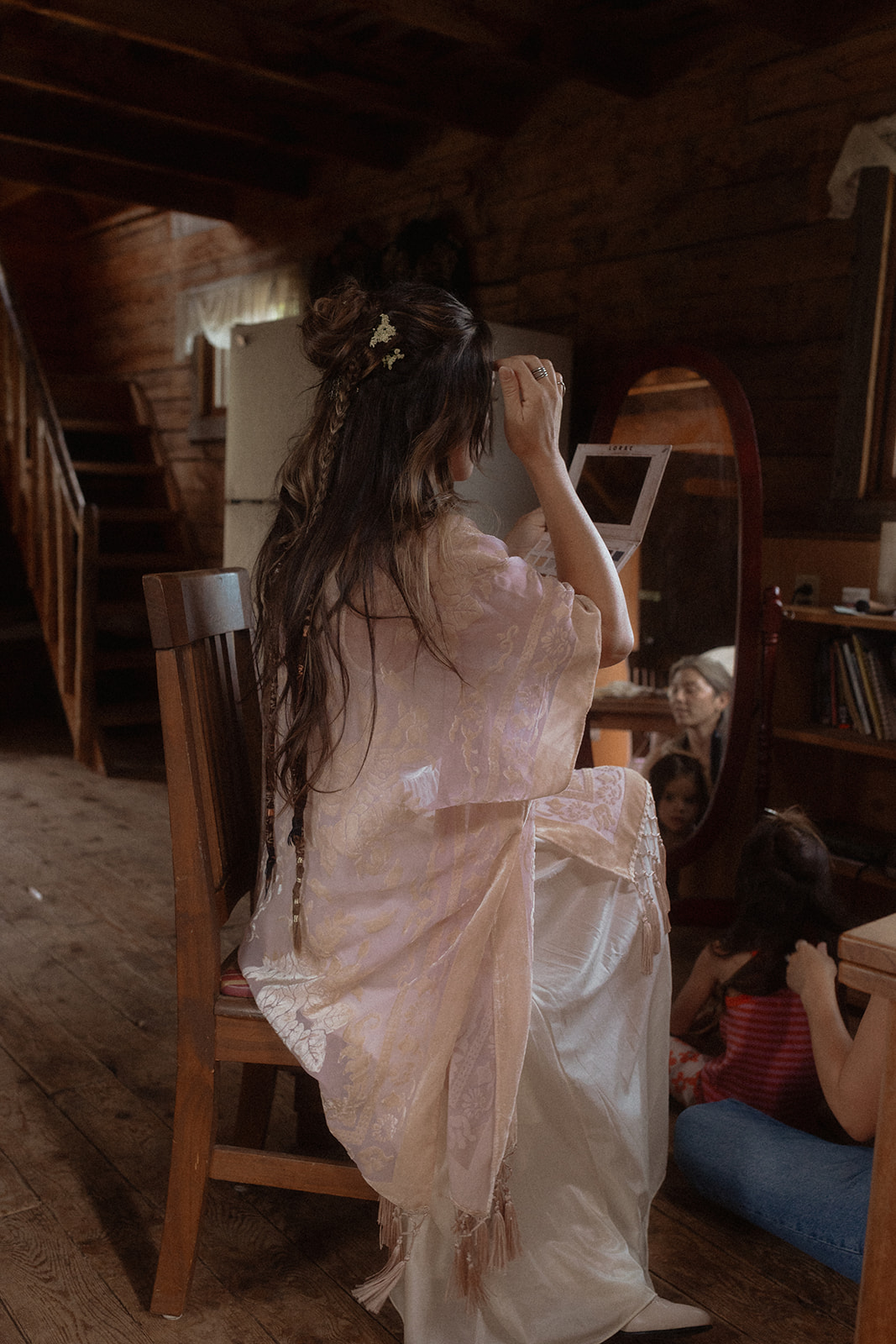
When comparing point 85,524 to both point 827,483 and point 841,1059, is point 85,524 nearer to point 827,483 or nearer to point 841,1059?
point 827,483

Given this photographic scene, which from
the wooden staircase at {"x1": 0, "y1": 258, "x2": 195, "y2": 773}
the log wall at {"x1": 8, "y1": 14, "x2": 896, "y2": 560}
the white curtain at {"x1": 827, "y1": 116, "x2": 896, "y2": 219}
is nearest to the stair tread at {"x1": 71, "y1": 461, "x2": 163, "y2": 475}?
the wooden staircase at {"x1": 0, "y1": 258, "x2": 195, "y2": 773}

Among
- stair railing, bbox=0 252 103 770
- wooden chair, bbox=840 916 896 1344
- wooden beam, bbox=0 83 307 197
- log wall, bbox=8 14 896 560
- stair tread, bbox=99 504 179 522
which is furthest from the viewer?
stair tread, bbox=99 504 179 522

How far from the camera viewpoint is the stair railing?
14.0 feet

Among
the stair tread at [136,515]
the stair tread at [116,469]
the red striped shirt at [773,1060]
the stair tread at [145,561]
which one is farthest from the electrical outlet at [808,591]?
the stair tread at [116,469]

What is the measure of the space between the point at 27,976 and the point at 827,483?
2407 mm

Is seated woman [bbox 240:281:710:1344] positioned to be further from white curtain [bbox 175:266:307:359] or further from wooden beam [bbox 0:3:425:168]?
white curtain [bbox 175:266:307:359]

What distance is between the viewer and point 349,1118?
122 cm

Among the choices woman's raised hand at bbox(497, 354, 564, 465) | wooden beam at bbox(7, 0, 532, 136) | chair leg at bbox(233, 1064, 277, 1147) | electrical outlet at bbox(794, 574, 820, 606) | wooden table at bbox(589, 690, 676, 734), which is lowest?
chair leg at bbox(233, 1064, 277, 1147)

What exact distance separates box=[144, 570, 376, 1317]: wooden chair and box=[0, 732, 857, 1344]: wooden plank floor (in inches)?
4.7

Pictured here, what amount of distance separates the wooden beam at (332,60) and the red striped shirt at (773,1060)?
2.86 metres

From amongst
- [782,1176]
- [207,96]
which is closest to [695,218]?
[207,96]

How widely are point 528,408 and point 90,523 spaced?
3.28 meters

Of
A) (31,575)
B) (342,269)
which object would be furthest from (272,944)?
(31,575)

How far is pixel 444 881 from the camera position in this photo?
1.25 metres
